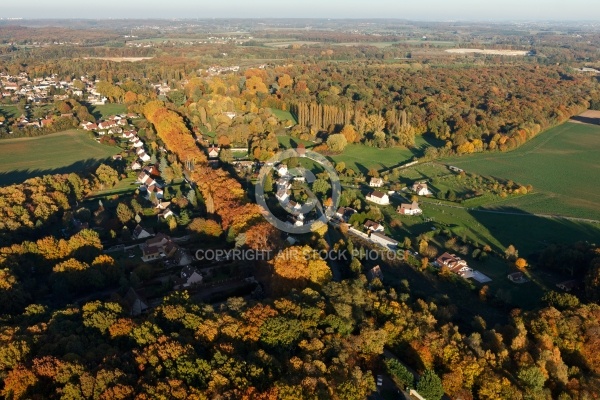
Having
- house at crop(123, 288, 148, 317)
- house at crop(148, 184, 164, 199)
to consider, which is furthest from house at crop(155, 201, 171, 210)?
house at crop(123, 288, 148, 317)

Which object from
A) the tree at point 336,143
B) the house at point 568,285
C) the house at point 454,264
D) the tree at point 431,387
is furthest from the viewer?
the tree at point 336,143

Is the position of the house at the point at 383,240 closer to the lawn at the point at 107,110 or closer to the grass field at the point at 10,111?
the lawn at the point at 107,110

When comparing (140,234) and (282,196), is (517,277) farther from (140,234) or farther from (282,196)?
(140,234)

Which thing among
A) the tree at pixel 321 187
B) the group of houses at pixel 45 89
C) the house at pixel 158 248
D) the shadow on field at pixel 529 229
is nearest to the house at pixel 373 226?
the tree at pixel 321 187

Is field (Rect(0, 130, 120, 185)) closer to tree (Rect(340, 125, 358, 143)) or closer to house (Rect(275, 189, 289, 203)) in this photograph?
house (Rect(275, 189, 289, 203))

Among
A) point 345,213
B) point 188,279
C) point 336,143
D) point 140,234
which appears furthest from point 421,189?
point 140,234
